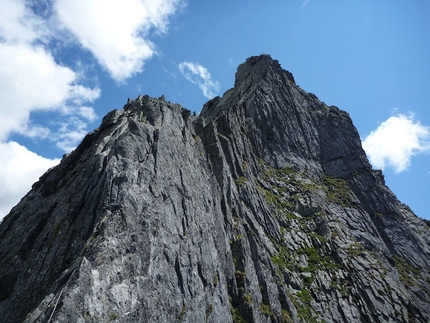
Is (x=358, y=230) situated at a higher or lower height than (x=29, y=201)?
higher

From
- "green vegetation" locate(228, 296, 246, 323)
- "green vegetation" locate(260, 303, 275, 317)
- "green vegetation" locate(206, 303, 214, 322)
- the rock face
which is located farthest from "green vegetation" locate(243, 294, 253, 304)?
"green vegetation" locate(206, 303, 214, 322)

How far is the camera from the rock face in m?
21.9

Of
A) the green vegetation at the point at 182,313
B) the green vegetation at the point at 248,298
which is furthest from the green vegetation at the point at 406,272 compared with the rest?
the green vegetation at the point at 182,313

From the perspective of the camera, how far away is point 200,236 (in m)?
31.5

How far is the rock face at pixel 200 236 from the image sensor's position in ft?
71.9

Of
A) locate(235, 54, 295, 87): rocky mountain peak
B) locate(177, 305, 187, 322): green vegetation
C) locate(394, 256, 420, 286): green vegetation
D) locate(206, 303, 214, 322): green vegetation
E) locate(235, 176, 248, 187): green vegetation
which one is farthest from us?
locate(235, 54, 295, 87): rocky mountain peak

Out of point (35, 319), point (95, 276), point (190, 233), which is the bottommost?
point (35, 319)

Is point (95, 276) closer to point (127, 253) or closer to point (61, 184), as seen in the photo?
point (127, 253)

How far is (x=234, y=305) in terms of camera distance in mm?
30562

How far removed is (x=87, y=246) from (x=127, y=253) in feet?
8.58

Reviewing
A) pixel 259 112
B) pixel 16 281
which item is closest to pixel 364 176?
pixel 259 112

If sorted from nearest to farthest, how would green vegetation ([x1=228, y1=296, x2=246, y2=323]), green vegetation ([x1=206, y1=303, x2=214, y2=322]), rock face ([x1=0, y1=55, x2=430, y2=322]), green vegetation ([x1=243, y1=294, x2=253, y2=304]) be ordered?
rock face ([x1=0, y1=55, x2=430, y2=322]) → green vegetation ([x1=206, y1=303, x2=214, y2=322]) → green vegetation ([x1=228, y1=296, x2=246, y2=323]) → green vegetation ([x1=243, y1=294, x2=253, y2=304])

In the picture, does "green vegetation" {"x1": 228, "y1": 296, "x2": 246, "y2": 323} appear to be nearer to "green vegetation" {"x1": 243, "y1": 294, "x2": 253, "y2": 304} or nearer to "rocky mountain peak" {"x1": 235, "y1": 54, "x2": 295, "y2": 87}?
"green vegetation" {"x1": 243, "y1": 294, "x2": 253, "y2": 304}

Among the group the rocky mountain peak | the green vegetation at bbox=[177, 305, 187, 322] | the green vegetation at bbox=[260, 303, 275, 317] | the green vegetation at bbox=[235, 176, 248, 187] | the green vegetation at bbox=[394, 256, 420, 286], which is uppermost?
the rocky mountain peak
